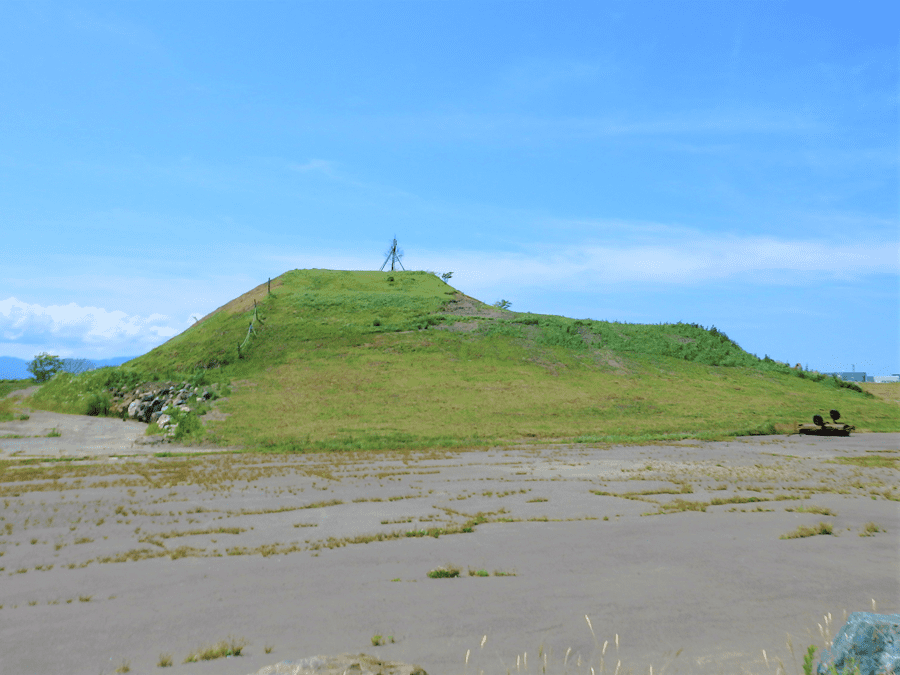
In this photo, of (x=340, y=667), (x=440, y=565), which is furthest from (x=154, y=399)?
(x=340, y=667)

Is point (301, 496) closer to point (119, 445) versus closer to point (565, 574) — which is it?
point (565, 574)

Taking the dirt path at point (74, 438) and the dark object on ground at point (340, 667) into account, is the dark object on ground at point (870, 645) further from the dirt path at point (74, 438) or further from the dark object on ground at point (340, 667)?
the dirt path at point (74, 438)

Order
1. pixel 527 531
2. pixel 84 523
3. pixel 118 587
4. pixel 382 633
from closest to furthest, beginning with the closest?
pixel 382 633, pixel 118 587, pixel 527 531, pixel 84 523

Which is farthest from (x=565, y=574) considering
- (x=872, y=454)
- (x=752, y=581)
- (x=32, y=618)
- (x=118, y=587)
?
(x=872, y=454)

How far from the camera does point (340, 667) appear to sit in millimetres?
4699

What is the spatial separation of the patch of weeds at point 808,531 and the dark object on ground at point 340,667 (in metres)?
11.7

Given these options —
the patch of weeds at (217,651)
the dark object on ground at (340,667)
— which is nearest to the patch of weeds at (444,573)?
the patch of weeds at (217,651)

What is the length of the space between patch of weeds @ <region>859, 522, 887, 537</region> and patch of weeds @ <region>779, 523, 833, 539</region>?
0.66 metres

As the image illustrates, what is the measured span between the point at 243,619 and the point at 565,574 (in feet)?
18.5

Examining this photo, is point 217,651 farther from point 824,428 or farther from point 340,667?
point 824,428

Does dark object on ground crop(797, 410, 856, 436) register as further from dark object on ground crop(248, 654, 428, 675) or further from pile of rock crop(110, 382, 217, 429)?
pile of rock crop(110, 382, 217, 429)

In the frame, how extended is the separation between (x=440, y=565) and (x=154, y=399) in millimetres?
44441

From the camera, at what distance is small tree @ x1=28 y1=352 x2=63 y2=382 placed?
78875 millimetres

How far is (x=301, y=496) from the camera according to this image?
64.3ft
